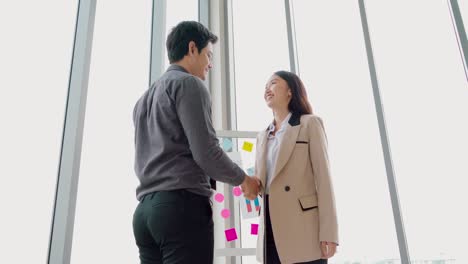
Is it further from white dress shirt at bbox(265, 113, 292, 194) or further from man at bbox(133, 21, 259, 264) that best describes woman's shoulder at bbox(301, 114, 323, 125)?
man at bbox(133, 21, 259, 264)

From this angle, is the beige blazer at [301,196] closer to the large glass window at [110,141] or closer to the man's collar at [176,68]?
the man's collar at [176,68]

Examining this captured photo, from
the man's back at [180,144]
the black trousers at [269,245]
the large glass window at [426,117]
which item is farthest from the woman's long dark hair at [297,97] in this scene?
the large glass window at [426,117]

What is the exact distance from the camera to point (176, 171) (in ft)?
3.45

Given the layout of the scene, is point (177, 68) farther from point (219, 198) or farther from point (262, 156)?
point (219, 198)

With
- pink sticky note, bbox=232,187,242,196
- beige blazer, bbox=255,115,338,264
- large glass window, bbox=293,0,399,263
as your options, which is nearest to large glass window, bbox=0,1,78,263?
pink sticky note, bbox=232,187,242,196

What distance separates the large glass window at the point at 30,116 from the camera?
1922 mm

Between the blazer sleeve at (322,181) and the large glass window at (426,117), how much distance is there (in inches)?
52.8

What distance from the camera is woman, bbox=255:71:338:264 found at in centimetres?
147

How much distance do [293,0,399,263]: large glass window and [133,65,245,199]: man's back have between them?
1.76m

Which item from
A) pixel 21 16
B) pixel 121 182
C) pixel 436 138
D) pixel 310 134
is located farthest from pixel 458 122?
pixel 21 16

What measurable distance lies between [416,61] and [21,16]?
288 cm

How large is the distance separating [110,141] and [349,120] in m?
1.87

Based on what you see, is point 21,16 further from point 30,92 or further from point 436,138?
point 436,138

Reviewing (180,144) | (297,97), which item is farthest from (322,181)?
(180,144)
